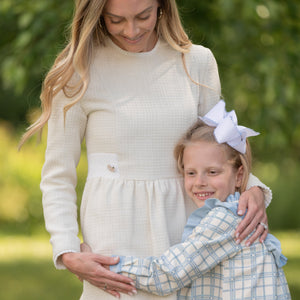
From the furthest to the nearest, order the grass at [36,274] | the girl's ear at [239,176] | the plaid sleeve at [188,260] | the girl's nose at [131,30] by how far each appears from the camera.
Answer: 1. the grass at [36,274]
2. the girl's ear at [239,176]
3. the girl's nose at [131,30]
4. the plaid sleeve at [188,260]

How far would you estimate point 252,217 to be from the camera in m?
2.62

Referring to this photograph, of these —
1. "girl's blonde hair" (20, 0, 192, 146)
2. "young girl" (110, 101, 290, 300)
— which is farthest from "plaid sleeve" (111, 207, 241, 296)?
"girl's blonde hair" (20, 0, 192, 146)

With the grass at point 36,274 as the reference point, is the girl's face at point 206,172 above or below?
above

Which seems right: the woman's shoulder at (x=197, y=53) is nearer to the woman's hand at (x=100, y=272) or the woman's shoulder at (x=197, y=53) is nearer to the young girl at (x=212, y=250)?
the young girl at (x=212, y=250)

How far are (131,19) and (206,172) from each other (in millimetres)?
685

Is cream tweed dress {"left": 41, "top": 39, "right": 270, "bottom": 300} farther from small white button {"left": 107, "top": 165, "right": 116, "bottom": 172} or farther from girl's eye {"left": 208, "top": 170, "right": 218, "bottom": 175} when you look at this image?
girl's eye {"left": 208, "top": 170, "right": 218, "bottom": 175}

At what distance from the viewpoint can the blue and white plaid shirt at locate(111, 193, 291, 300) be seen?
2504 millimetres

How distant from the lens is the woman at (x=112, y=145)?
262 cm

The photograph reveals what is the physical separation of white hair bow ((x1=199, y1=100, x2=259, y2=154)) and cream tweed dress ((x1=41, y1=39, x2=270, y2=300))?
9 cm

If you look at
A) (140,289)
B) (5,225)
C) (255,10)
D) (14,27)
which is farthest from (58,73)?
(5,225)

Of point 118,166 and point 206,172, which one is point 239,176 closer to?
point 206,172

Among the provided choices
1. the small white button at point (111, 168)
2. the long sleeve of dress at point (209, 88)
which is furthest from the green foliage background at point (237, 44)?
the small white button at point (111, 168)

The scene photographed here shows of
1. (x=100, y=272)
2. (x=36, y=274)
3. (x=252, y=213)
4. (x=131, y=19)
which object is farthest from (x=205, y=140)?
(x=36, y=274)

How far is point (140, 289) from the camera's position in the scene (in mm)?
2574
